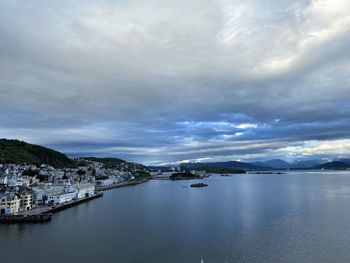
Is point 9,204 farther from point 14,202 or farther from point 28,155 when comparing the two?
point 28,155

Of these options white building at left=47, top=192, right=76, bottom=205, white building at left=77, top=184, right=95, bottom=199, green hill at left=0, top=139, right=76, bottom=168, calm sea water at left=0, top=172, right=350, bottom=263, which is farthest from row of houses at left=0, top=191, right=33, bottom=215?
green hill at left=0, top=139, right=76, bottom=168

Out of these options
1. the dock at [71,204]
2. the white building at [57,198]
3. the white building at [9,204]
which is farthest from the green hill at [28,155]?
the white building at [9,204]

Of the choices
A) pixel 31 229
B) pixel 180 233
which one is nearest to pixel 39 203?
pixel 31 229

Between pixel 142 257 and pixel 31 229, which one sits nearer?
pixel 142 257

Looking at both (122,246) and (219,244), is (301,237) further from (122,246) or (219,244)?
(122,246)

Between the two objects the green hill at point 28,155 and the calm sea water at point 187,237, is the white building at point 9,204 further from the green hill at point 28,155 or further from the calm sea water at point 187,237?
the green hill at point 28,155

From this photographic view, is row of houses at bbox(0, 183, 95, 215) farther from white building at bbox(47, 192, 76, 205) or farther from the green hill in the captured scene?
the green hill

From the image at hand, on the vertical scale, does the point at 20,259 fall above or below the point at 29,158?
below

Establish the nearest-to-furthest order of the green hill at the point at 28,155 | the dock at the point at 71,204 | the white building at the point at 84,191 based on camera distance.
→ 1. the dock at the point at 71,204
2. the white building at the point at 84,191
3. the green hill at the point at 28,155
